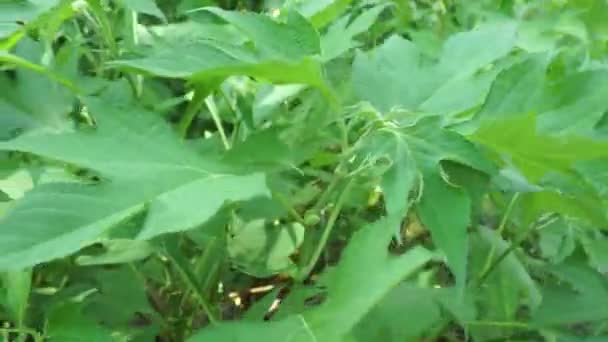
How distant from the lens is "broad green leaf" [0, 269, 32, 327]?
0.78m

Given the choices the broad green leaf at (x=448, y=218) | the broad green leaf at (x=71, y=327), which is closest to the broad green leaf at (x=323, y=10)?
the broad green leaf at (x=448, y=218)

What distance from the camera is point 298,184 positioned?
92 cm

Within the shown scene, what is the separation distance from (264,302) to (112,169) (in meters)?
0.22

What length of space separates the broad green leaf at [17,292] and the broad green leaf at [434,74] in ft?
1.09

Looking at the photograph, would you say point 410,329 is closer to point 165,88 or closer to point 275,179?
point 275,179

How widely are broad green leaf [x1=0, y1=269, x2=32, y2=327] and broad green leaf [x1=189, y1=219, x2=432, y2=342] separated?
0.52 feet

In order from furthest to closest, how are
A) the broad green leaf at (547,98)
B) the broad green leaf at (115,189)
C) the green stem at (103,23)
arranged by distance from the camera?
the green stem at (103,23) → the broad green leaf at (547,98) → the broad green leaf at (115,189)

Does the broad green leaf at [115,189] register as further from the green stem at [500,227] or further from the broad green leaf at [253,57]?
the green stem at [500,227]

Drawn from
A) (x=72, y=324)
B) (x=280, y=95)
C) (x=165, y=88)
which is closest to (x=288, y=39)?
(x=280, y=95)

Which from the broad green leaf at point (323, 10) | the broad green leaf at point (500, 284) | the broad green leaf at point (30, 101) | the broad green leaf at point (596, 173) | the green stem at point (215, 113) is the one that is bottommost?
the broad green leaf at point (500, 284)

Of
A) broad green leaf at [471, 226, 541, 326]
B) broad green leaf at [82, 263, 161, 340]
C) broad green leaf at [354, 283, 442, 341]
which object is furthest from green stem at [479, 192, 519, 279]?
broad green leaf at [82, 263, 161, 340]

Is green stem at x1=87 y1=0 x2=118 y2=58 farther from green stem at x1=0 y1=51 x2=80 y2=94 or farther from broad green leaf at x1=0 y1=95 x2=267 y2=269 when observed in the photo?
broad green leaf at x1=0 y1=95 x2=267 y2=269

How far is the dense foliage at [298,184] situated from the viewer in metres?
0.69

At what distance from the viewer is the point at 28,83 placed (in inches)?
37.6
